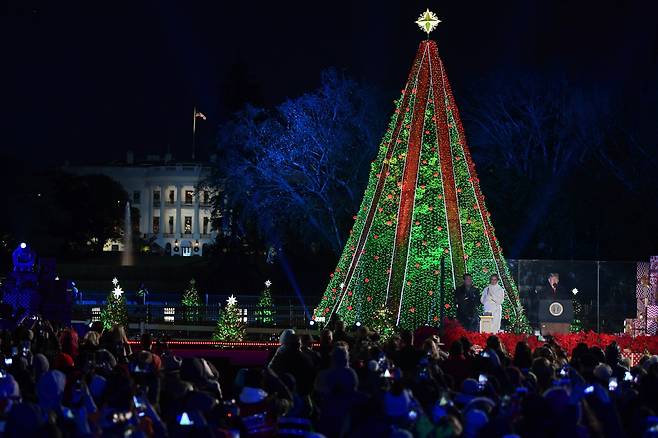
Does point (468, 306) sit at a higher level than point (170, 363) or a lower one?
higher

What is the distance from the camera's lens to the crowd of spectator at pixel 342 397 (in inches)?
383

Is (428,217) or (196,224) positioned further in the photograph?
(196,224)

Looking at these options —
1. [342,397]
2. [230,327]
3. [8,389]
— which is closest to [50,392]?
[8,389]

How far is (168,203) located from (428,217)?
4515 inches

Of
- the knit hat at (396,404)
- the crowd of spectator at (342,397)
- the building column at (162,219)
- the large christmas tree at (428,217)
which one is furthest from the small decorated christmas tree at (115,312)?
the building column at (162,219)

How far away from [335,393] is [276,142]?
39.5m

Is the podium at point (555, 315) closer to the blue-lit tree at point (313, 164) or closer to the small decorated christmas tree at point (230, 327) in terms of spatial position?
the small decorated christmas tree at point (230, 327)

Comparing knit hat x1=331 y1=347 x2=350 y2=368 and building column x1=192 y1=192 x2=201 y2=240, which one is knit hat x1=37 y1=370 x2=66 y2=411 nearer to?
knit hat x1=331 y1=347 x2=350 y2=368

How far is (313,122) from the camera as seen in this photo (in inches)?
1969

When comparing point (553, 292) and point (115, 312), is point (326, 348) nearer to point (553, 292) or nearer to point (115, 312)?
point (553, 292)

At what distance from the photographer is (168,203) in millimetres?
139500

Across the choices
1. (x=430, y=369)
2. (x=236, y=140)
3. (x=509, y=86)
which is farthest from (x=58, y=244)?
(x=430, y=369)

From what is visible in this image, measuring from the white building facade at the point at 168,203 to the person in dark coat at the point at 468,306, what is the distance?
11316 centimetres

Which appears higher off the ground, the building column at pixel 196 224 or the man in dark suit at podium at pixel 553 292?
the building column at pixel 196 224
